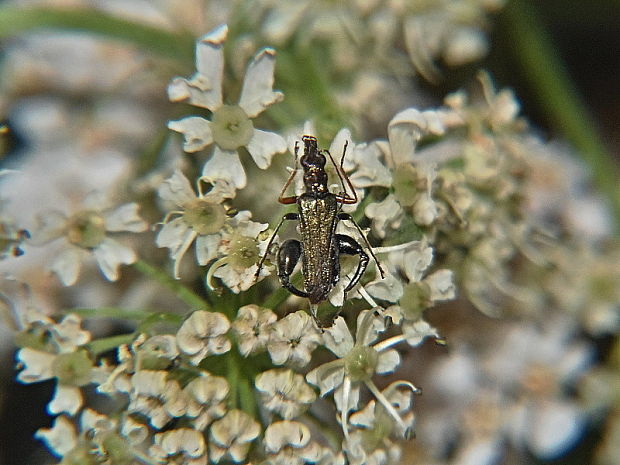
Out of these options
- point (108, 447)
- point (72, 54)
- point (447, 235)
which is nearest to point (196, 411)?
point (108, 447)

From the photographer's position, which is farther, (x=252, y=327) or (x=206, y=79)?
(x=206, y=79)

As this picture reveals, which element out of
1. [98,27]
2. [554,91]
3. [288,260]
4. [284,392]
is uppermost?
[98,27]

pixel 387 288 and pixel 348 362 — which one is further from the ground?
pixel 387 288

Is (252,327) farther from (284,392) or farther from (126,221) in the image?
(126,221)

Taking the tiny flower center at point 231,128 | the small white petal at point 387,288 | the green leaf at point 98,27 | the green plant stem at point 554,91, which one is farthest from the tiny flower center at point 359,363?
the green plant stem at point 554,91

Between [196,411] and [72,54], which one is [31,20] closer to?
[72,54]

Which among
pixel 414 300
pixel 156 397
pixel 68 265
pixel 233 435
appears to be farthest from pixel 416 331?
pixel 68 265

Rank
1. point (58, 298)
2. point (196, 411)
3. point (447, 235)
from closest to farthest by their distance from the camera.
Answer: point (196, 411), point (447, 235), point (58, 298)
